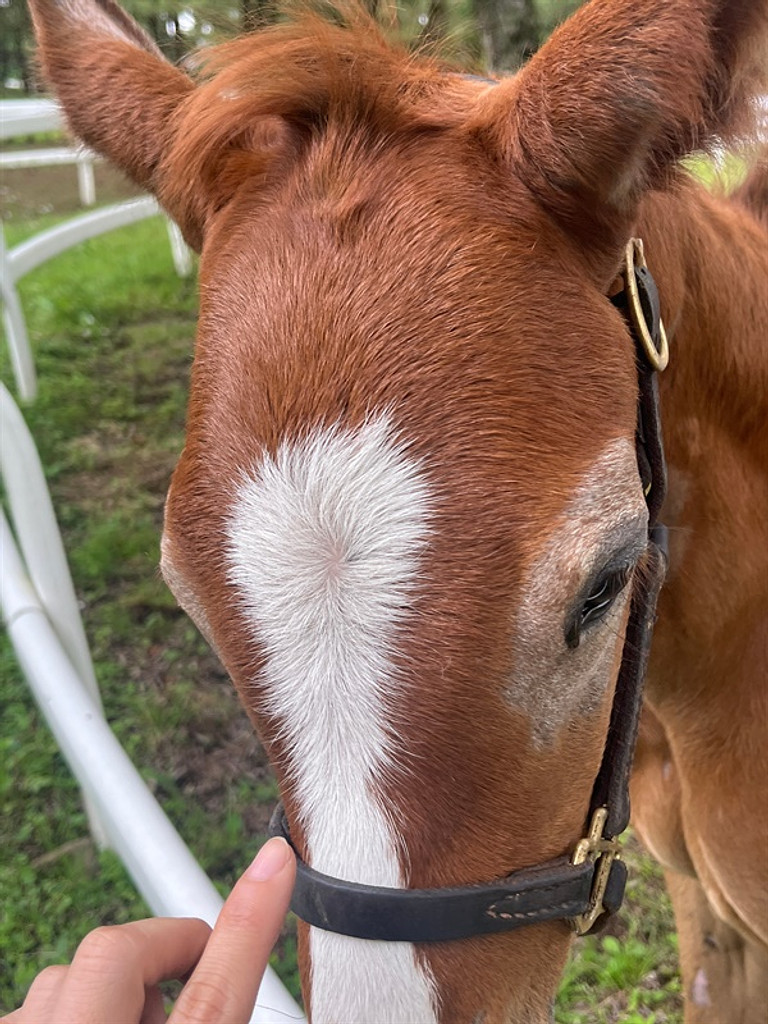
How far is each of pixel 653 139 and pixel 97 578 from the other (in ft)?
11.3

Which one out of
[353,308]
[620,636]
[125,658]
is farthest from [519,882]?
[125,658]

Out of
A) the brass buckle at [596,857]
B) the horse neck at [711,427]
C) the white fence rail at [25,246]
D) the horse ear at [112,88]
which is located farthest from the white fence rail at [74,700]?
the white fence rail at [25,246]

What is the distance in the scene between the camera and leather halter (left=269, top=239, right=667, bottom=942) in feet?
3.50

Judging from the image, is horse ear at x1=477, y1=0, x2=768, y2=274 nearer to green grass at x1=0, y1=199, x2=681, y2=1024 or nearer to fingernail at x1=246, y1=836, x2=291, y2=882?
fingernail at x1=246, y1=836, x2=291, y2=882

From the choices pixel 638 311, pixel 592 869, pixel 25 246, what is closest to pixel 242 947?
pixel 592 869

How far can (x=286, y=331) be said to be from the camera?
1.03 m

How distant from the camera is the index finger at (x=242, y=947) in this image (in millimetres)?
863

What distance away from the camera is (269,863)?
1014mm

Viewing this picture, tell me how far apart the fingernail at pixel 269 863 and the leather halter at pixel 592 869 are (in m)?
0.09

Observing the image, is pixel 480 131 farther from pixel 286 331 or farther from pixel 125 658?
pixel 125 658

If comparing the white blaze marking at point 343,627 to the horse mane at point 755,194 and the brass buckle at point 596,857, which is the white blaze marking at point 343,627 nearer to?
the brass buckle at point 596,857

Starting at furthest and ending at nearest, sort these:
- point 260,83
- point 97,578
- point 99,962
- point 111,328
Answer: point 111,328
point 97,578
point 260,83
point 99,962

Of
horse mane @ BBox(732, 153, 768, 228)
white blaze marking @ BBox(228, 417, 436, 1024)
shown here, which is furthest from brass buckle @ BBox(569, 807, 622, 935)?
horse mane @ BBox(732, 153, 768, 228)

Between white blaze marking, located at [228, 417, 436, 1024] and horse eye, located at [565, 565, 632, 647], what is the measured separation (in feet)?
0.71
